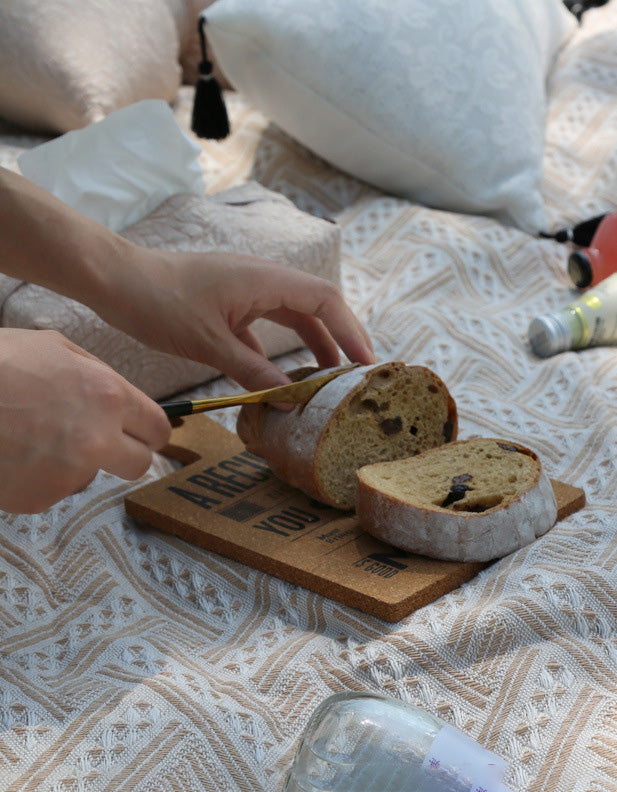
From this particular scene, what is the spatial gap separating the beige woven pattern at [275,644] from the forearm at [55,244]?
0.74 feet

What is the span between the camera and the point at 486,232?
61.2 inches

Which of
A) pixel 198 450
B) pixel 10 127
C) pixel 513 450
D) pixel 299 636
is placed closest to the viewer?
pixel 299 636

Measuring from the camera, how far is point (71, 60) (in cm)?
148

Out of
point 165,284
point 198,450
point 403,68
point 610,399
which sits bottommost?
point 198,450

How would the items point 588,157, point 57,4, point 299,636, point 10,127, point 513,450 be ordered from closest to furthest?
1. point 299,636
2. point 513,450
3. point 57,4
4. point 10,127
5. point 588,157

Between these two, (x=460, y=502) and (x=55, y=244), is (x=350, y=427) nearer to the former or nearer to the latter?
(x=460, y=502)

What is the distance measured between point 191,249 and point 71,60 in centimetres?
47

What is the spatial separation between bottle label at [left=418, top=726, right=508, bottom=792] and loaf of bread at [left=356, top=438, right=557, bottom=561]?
24cm

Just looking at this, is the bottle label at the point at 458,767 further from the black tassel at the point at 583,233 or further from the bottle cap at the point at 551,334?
the black tassel at the point at 583,233

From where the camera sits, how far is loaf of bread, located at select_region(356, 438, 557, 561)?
2.67 feet

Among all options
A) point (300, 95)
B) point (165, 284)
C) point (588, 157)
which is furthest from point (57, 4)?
point (588, 157)

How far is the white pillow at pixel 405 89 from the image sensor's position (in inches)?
60.6

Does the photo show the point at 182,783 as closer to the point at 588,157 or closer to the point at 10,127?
the point at 10,127

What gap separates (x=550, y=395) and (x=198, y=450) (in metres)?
0.45
